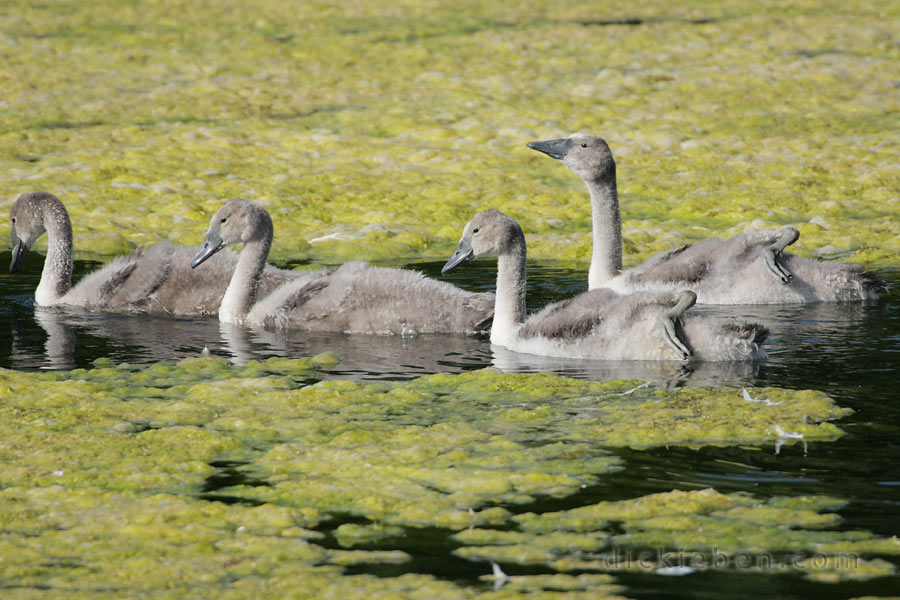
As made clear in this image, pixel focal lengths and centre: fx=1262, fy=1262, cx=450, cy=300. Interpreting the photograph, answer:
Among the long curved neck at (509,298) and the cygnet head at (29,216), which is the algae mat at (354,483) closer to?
the long curved neck at (509,298)

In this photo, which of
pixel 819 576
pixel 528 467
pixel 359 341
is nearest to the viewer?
pixel 819 576

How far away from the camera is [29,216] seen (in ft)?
41.1

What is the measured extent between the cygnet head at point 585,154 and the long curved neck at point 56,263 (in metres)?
4.59

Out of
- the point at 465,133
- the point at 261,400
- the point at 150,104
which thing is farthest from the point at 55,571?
the point at 150,104

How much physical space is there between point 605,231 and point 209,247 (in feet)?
12.2

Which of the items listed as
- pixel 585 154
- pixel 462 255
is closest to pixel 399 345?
pixel 462 255

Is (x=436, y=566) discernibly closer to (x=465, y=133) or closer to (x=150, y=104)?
(x=465, y=133)

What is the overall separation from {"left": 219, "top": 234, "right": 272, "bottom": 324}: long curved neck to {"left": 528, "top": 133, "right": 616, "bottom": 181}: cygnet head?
277cm

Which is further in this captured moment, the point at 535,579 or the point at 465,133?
the point at 465,133

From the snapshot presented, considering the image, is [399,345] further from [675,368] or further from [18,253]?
[18,253]

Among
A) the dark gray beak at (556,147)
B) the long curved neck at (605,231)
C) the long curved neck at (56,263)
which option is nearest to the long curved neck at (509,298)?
the long curved neck at (605,231)

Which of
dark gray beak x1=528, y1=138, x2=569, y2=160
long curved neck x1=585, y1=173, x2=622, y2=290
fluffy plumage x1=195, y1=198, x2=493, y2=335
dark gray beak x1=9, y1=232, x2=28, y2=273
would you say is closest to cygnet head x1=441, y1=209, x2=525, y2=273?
fluffy plumage x1=195, y1=198, x2=493, y2=335

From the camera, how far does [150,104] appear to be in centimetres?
1977

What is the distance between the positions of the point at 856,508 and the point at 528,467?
1669 mm
